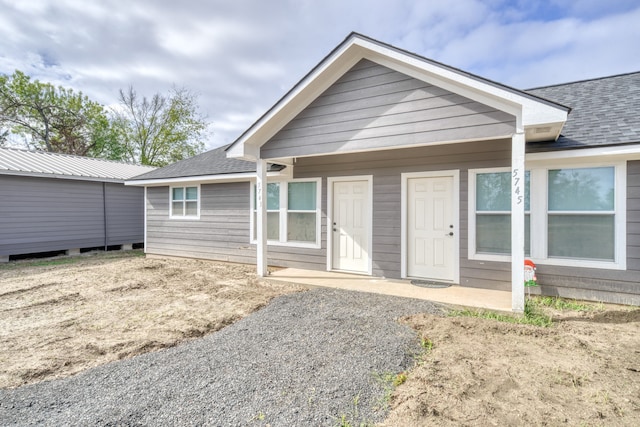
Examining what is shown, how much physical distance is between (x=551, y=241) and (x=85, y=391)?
639cm

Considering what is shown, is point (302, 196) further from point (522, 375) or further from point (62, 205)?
point (62, 205)

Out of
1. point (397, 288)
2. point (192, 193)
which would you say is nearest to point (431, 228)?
point (397, 288)

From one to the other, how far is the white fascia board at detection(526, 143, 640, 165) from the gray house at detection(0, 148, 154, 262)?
528 inches

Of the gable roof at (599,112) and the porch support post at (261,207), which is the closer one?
the gable roof at (599,112)

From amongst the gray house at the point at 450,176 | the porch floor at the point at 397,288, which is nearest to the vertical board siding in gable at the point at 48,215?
the gray house at the point at 450,176

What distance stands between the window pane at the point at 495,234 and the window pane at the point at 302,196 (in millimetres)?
3540

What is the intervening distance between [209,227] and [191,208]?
3.47 ft

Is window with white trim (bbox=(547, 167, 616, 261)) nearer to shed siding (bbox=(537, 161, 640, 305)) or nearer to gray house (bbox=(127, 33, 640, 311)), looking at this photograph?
gray house (bbox=(127, 33, 640, 311))

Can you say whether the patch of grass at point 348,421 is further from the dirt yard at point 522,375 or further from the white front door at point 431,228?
the white front door at point 431,228

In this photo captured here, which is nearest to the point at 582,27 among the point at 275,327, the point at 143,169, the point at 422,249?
the point at 422,249

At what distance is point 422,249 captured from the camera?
6.12m

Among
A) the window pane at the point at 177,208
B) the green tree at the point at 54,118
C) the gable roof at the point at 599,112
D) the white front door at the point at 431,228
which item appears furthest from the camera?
the green tree at the point at 54,118

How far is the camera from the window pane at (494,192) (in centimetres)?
530

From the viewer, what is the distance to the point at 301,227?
24.5ft
